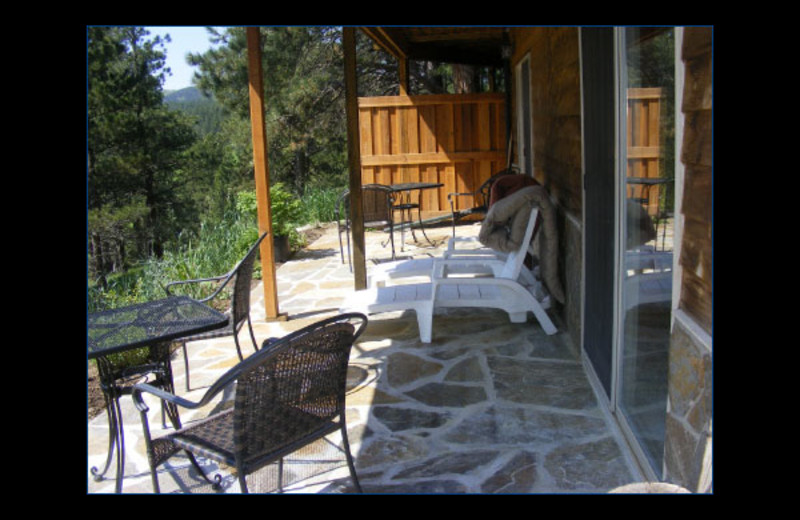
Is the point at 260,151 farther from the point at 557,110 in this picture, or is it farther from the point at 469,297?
the point at 557,110

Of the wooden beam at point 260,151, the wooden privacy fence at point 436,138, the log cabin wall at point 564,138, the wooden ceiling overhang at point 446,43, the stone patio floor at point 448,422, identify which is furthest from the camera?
the wooden privacy fence at point 436,138

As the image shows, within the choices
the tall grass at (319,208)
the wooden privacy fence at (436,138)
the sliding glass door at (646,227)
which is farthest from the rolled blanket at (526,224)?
the tall grass at (319,208)

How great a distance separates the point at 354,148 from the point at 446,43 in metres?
5.19

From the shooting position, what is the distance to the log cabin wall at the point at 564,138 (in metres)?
4.51

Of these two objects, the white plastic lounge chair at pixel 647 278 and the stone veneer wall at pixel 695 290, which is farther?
the white plastic lounge chair at pixel 647 278

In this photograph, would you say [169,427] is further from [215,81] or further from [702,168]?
[215,81]

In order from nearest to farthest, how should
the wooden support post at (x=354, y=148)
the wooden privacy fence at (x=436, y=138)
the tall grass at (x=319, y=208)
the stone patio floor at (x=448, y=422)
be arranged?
the stone patio floor at (x=448, y=422)
the wooden support post at (x=354, y=148)
the wooden privacy fence at (x=436, y=138)
the tall grass at (x=319, y=208)

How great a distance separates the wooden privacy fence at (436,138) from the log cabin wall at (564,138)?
4.00 metres

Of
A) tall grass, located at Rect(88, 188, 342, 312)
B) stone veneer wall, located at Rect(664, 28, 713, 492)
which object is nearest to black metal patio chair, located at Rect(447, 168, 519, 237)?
tall grass, located at Rect(88, 188, 342, 312)

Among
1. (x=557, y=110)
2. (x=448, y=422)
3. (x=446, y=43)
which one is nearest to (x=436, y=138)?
(x=446, y=43)

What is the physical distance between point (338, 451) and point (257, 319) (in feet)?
8.88

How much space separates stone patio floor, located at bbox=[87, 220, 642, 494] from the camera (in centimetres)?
309

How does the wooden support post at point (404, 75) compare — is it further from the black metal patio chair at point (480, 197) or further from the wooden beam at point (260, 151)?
the wooden beam at point (260, 151)

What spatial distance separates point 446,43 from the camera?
10430 millimetres
